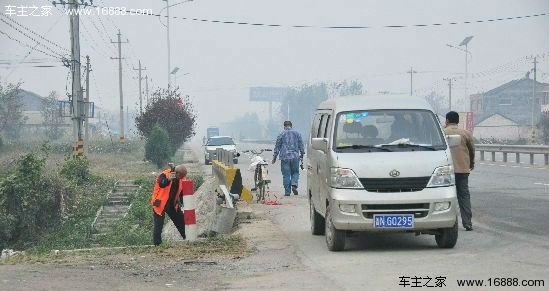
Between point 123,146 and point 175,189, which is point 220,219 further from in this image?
point 123,146

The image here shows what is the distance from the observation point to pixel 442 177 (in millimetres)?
10562

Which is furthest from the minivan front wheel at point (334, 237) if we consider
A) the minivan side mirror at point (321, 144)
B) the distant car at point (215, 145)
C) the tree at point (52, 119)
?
the tree at point (52, 119)

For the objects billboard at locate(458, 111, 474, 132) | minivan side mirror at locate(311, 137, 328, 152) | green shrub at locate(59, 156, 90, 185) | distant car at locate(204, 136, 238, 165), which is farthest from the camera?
billboard at locate(458, 111, 474, 132)

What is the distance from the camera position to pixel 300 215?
649 inches

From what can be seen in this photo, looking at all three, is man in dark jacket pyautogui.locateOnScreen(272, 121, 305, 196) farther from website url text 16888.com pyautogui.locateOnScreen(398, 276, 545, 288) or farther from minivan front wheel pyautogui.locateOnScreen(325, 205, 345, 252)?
website url text 16888.com pyautogui.locateOnScreen(398, 276, 545, 288)

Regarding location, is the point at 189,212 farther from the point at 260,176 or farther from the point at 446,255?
the point at 260,176

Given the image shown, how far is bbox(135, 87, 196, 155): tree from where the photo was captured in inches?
2026

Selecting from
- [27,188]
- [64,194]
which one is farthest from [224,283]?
[64,194]

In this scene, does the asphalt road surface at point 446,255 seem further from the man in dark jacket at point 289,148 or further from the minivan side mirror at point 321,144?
the man in dark jacket at point 289,148

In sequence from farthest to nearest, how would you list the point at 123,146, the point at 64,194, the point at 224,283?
1. the point at 123,146
2. the point at 64,194
3. the point at 224,283

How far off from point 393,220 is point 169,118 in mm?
42897

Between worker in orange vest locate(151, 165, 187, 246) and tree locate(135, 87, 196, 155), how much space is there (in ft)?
122

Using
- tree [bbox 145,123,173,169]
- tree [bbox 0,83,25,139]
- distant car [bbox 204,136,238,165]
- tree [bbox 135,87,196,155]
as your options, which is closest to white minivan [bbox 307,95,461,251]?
tree [bbox 145,123,173,169]

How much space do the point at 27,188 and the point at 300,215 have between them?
1050 cm
